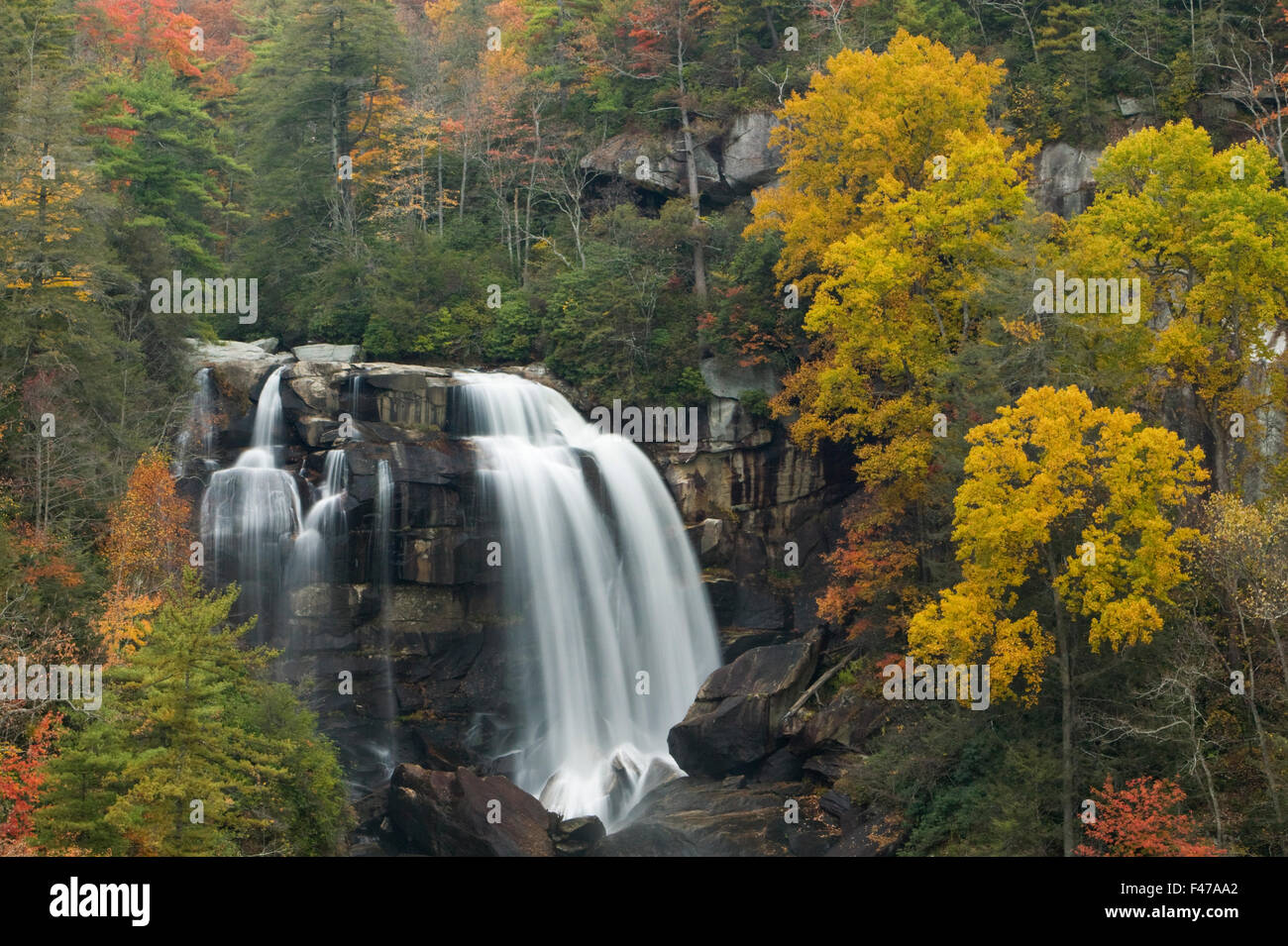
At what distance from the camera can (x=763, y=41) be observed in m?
48.5

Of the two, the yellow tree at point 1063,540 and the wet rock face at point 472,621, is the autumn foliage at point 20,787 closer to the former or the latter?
the wet rock face at point 472,621

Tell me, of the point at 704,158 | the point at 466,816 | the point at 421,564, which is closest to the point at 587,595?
the point at 421,564

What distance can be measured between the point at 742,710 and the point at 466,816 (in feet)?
25.7

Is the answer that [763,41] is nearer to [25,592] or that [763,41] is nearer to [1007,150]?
[1007,150]

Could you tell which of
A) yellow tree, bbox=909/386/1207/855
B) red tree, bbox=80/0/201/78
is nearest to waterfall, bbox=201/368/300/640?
yellow tree, bbox=909/386/1207/855

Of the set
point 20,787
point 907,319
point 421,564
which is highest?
point 907,319

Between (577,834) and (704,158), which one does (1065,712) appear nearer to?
(577,834)

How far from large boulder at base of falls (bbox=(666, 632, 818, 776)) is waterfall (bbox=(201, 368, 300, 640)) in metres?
11.9

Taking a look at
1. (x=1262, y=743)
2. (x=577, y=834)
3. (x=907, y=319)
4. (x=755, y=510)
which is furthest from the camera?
(x=755, y=510)

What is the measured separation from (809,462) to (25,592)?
22.9 m

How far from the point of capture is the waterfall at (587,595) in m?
34.6

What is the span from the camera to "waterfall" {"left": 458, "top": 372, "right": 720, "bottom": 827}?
34.6m

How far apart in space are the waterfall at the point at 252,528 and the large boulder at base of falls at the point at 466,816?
7179 millimetres

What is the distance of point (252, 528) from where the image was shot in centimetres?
3388
